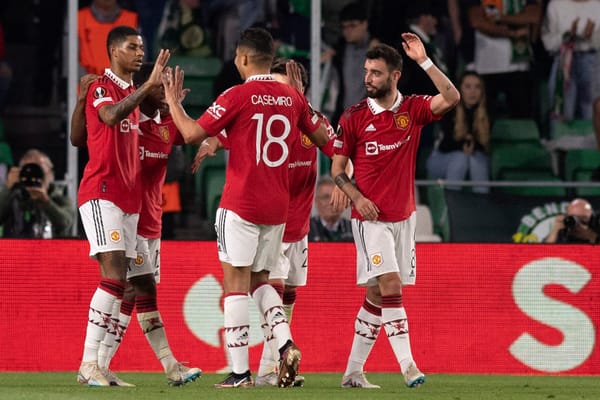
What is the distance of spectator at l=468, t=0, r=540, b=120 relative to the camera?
1616cm

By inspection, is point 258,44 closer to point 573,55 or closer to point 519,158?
point 519,158

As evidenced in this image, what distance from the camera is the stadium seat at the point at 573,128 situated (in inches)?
624

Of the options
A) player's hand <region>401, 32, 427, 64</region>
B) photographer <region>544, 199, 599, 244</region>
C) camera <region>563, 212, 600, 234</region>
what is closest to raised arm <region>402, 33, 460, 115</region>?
player's hand <region>401, 32, 427, 64</region>

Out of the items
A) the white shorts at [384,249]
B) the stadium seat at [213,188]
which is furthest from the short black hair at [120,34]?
the stadium seat at [213,188]

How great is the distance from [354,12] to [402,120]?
6410 mm

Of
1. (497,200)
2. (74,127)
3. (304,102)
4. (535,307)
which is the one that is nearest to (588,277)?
(535,307)

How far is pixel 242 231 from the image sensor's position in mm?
8852

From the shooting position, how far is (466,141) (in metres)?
15.4

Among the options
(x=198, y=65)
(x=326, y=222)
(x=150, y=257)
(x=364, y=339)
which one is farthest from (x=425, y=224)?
(x=150, y=257)

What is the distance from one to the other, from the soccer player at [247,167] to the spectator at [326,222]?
3485 mm

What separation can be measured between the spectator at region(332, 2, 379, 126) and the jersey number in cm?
633

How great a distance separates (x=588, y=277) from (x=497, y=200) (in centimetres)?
249

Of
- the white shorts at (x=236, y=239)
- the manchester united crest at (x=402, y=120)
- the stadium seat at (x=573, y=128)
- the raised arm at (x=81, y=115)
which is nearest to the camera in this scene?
the white shorts at (x=236, y=239)

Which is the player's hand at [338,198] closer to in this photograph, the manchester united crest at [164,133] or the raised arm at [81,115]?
the manchester united crest at [164,133]
